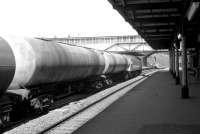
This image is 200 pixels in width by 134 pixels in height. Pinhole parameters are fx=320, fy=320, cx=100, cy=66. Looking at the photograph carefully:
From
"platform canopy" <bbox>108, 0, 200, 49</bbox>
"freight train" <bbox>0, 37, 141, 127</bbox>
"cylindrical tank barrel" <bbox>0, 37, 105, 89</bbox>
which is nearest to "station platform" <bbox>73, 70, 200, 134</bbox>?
"freight train" <bbox>0, 37, 141, 127</bbox>

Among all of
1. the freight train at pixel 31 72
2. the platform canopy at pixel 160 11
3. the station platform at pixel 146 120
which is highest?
the platform canopy at pixel 160 11

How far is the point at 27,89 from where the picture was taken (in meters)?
12.2

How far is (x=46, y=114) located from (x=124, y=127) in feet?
14.0

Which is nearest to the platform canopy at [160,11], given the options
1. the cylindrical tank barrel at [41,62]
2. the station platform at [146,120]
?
the cylindrical tank barrel at [41,62]

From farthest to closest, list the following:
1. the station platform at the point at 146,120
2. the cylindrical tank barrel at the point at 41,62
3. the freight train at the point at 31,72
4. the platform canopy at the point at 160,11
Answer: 1. the platform canopy at the point at 160,11
2. the cylindrical tank barrel at the point at 41,62
3. the freight train at the point at 31,72
4. the station platform at the point at 146,120

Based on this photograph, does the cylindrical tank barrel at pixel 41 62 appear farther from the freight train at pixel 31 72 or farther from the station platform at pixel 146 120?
the station platform at pixel 146 120

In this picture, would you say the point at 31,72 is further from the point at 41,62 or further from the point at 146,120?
the point at 146,120

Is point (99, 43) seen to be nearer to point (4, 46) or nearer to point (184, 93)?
point (184, 93)

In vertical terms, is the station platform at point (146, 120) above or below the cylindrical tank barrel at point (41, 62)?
below

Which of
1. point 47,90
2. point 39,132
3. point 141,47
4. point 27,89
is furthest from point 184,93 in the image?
point 141,47

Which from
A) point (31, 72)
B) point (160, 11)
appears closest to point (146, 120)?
point (31, 72)

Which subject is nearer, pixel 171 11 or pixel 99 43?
pixel 171 11

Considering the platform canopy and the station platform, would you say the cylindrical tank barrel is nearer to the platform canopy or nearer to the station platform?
the station platform

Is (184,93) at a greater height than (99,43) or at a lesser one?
lesser
